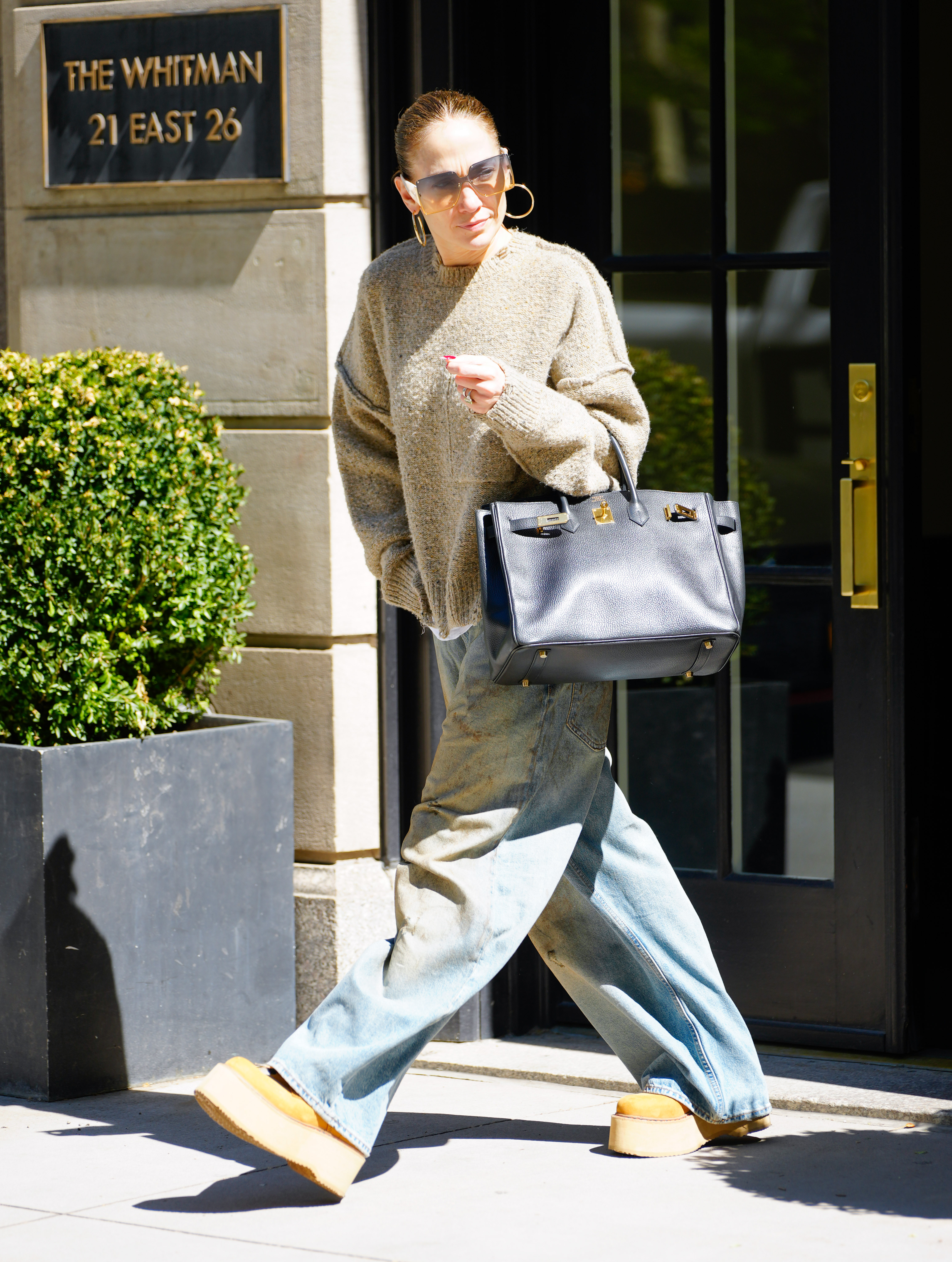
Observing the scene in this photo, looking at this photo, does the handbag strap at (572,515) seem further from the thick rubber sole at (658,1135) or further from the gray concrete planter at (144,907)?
the gray concrete planter at (144,907)

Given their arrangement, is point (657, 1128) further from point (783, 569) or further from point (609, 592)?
point (783, 569)

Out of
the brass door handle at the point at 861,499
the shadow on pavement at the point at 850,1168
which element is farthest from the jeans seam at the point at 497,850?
the brass door handle at the point at 861,499

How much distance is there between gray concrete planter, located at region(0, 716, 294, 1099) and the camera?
4.46 meters

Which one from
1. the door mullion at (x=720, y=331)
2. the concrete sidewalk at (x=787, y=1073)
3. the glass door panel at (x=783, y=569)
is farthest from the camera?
the glass door panel at (x=783, y=569)

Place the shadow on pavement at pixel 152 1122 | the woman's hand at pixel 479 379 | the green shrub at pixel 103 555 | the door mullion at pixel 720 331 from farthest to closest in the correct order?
the door mullion at pixel 720 331 < the green shrub at pixel 103 555 < the shadow on pavement at pixel 152 1122 < the woman's hand at pixel 479 379

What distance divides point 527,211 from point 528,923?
1546mm

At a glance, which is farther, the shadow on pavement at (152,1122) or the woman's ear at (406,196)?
the shadow on pavement at (152,1122)

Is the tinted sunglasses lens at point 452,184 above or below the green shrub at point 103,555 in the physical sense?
above

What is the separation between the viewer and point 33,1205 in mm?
3738

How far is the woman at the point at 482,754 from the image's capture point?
354cm

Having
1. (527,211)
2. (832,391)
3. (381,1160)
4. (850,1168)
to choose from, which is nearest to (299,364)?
(527,211)

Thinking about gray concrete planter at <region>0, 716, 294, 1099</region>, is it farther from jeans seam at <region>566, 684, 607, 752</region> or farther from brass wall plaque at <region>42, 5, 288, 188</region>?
brass wall plaque at <region>42, 5, 288, 188</region>

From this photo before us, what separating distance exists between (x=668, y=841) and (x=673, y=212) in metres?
1.62

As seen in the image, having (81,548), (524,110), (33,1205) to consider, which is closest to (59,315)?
(81,548)
